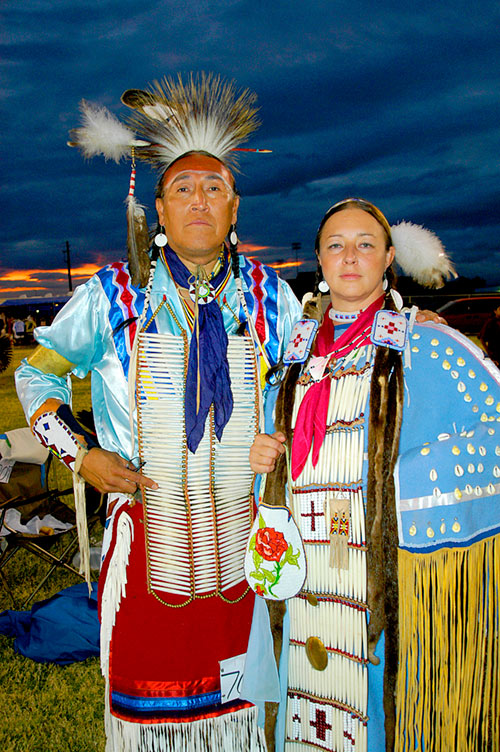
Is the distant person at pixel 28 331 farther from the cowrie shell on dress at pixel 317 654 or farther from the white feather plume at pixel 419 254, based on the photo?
the cowrie shell on dress at pixel 317 654

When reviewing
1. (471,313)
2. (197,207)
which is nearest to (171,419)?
(197,207)

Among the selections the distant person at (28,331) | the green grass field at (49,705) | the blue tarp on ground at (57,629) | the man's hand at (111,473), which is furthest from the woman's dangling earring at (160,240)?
the distant person at (28,331)

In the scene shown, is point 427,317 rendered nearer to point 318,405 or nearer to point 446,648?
point 318,405

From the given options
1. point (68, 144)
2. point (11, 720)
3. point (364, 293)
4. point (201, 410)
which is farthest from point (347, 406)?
point (11, 720)

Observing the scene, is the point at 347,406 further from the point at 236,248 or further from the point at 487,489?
the point at 236,248

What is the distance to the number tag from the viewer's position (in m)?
1.92

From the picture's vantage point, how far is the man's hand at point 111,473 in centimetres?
184

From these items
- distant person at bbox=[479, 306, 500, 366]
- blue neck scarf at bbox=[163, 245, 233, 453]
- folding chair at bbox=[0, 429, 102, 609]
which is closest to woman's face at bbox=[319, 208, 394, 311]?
blue neck scarf at bbox=[163, 245, 233, 453]

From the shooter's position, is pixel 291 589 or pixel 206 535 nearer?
pixel 291 589

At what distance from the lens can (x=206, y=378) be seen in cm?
192

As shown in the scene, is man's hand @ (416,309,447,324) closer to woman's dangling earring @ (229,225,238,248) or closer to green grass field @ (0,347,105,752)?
woman's dangling earring @ (229,225,238,248)

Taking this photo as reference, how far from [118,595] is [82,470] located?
0.44 m

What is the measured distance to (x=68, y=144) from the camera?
224 centimetres

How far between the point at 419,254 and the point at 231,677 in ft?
5.02
